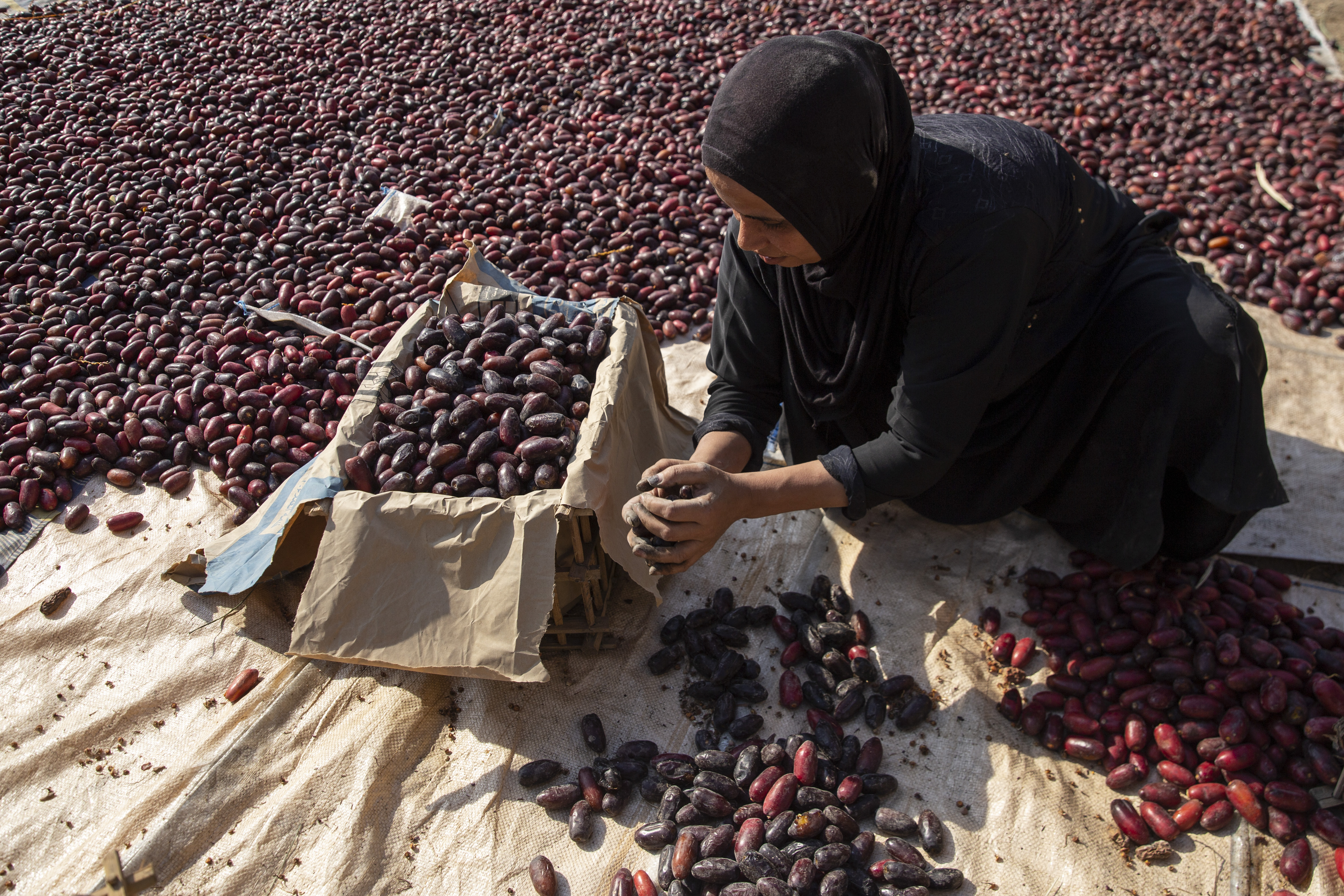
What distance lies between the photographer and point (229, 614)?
2.54 m

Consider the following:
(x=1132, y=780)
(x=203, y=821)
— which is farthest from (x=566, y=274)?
(x=1132, y=780)

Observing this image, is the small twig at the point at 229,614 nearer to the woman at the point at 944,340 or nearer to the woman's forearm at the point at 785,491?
the woman at the point at 944,340

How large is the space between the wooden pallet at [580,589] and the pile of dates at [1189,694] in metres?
1.18

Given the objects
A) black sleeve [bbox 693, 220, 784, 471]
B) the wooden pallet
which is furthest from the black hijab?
the wooden pallet

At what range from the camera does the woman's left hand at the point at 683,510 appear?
1.91 meters

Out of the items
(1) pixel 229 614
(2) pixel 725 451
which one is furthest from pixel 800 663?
(1) pixel 229 614

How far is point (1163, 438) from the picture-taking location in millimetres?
2240

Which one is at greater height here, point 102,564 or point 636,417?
point 636,417

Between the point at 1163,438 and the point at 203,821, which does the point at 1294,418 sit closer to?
the point at 1163,438

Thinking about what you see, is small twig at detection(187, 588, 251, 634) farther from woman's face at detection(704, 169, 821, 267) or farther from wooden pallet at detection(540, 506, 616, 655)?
woman's face at detection(704, 169, 821, 267)

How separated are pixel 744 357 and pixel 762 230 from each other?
703 mm

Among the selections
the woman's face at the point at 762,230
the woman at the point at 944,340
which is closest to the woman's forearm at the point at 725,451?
the woman at the point at 944,340

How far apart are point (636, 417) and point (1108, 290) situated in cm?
143

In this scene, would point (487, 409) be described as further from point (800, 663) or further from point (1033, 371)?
point (1033, 371)
